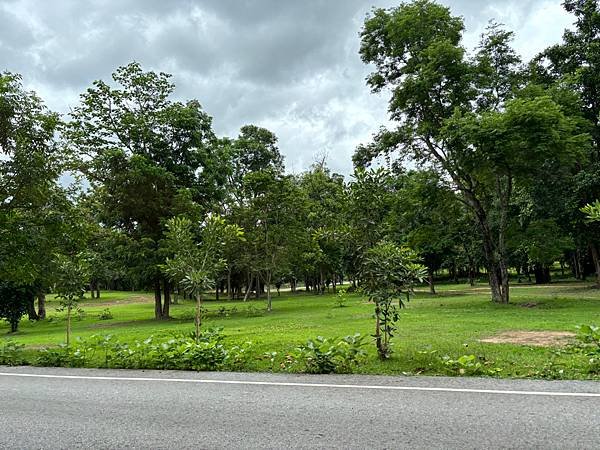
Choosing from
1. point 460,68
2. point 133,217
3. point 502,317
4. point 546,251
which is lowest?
point 502,317

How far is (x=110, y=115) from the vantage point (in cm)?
2612

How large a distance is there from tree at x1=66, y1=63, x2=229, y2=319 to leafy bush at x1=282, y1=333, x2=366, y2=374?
1687 centimetres

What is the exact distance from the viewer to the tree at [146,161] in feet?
80.4

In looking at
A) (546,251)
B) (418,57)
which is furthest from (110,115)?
(546,251)

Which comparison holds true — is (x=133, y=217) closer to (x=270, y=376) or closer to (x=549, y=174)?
(x=270, y=376)

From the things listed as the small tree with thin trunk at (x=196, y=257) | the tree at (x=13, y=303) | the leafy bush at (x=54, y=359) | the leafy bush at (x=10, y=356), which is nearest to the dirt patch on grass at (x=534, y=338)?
the small tree with thin trunk at (x=196, y=257)

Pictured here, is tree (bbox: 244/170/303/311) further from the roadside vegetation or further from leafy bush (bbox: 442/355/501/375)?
leafy bush (bbox: 442/355/501/375)

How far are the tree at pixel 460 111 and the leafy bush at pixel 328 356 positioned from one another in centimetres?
1356

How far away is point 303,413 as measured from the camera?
5.45 metres

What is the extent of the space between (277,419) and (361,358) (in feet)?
12.1

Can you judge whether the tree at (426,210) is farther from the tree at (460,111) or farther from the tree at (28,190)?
the tree at (28,190)

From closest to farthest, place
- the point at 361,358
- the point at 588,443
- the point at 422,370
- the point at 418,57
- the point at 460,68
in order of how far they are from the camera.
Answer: the point at 588,443 → the point at 422,370 → the point at 361,358 → the point at 460,68 → the point at 418,57

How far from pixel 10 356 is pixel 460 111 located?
62.3 feet

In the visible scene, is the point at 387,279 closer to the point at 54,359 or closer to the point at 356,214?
the point at 356,214
